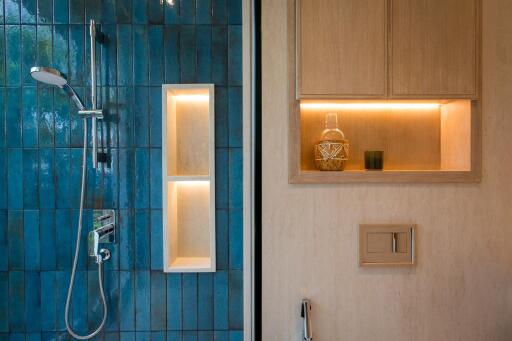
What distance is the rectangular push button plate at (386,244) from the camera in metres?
1.22

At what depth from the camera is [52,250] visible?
4.21ft

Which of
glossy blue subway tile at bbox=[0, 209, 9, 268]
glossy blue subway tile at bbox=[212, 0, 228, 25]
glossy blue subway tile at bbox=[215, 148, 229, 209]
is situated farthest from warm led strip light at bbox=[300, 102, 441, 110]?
glossy blue subway tile at bbox=[0, 209, 9, 268]

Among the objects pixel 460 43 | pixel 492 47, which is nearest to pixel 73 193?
pixel 460 43

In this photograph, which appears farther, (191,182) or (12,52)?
(191,182)

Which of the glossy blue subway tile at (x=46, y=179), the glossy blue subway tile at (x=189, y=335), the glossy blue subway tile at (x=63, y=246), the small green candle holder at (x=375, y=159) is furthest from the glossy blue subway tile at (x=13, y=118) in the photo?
the small green candle holder at (x=375, y=159)

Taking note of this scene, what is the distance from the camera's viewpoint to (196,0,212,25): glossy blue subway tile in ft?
4.17

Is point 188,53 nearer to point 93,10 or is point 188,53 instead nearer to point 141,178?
point 93,10

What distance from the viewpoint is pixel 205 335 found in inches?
50.8

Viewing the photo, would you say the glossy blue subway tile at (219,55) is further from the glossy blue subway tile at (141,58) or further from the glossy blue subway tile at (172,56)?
the glossy blue subway tile at (141,58)

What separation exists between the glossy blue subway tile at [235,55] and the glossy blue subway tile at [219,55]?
0.02 metres

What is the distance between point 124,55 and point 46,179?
2.06ft

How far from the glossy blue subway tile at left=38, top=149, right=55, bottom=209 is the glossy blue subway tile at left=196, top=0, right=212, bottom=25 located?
0.85 metres

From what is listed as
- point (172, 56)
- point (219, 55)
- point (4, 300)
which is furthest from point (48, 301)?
point (219, 55)

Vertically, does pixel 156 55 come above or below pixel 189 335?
above
